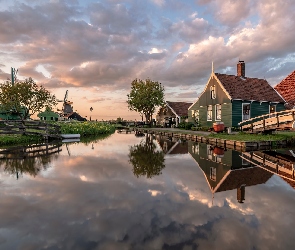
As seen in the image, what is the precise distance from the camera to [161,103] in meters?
58.8

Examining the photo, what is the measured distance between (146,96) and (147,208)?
5303 centimetres

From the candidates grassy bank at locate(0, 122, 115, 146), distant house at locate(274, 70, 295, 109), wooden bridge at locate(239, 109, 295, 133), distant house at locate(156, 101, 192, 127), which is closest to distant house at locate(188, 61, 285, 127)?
distant house at locate(274, 70, 295, 109)

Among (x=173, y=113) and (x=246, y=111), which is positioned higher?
(x=173, y=113)

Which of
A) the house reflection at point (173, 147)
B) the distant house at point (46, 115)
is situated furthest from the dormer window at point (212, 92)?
the distant house at point (46, 115)

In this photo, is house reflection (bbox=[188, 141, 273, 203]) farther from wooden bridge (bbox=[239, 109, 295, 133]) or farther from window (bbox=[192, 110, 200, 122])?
window (bbox=[192, 110, 200, 122])

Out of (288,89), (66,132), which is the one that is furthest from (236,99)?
(66,132)

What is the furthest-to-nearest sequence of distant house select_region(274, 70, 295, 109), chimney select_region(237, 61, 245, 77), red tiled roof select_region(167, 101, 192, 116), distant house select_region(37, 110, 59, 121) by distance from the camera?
distant house select_region(37, 110, 59, 121), red tiled roof select_region(167, 101, 192, 116), chimney select_region(237, 61, 245, 77), distant house select_region(274, 70, 295, 109)

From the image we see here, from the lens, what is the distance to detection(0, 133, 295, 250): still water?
411 cm

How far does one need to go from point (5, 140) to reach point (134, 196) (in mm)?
16977

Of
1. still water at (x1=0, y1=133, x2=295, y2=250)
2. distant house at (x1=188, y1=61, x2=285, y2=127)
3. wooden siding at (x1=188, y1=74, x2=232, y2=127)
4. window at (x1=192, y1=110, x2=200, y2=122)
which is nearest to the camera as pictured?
still water at (x1=0, y1=133, x2=295, y2=250)

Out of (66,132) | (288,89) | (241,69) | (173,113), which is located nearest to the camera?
(66,132)

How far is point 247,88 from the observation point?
31672 mm

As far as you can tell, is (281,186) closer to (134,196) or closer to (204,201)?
(204,201)

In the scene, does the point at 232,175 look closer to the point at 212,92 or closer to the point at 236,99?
the point at 236,99
